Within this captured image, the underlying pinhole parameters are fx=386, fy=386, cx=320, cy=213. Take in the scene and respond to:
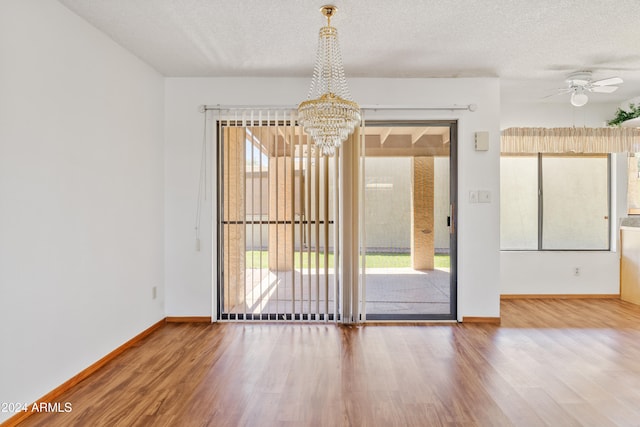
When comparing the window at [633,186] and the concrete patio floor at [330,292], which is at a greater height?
the window at [633,186]

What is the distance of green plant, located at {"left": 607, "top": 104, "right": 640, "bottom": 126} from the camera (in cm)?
476

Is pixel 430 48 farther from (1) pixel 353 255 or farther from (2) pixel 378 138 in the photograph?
(1) pixel 353 255

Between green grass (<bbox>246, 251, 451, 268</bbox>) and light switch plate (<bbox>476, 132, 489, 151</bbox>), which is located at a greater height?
light switch plate (<bbox>476, 132, 489, 151</bbox>)

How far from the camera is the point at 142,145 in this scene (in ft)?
11.8

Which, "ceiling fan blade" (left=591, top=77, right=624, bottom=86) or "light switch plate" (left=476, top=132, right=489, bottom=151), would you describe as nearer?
"ceiling fan blade" (left=591, top=77, right=624, bottom=86)

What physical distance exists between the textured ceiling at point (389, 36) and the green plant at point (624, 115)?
2.93 ft

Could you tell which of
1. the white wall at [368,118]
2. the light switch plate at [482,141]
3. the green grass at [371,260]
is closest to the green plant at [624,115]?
the white wall at [368,118]

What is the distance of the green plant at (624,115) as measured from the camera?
4762 mm

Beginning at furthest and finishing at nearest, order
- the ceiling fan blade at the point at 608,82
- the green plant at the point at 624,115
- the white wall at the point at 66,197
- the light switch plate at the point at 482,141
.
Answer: the green plant at the point at 624,115 < the light switch plate at the point at 482,141 < the ceiling fan blade at the point at 608,82 < the white wall at the point at 66,197

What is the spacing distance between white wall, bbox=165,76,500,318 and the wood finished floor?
419 mm

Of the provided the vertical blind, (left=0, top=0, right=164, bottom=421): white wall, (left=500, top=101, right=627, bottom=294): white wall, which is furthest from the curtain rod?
(left=500, top=101, right=627, bottom=294): white wall

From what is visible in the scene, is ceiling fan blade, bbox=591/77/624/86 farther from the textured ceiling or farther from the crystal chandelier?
the crystal chandelier

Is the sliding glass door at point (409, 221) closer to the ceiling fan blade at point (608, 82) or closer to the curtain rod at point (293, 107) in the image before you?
the curtain rod at point (293, 107)

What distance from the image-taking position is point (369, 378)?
2.70m
